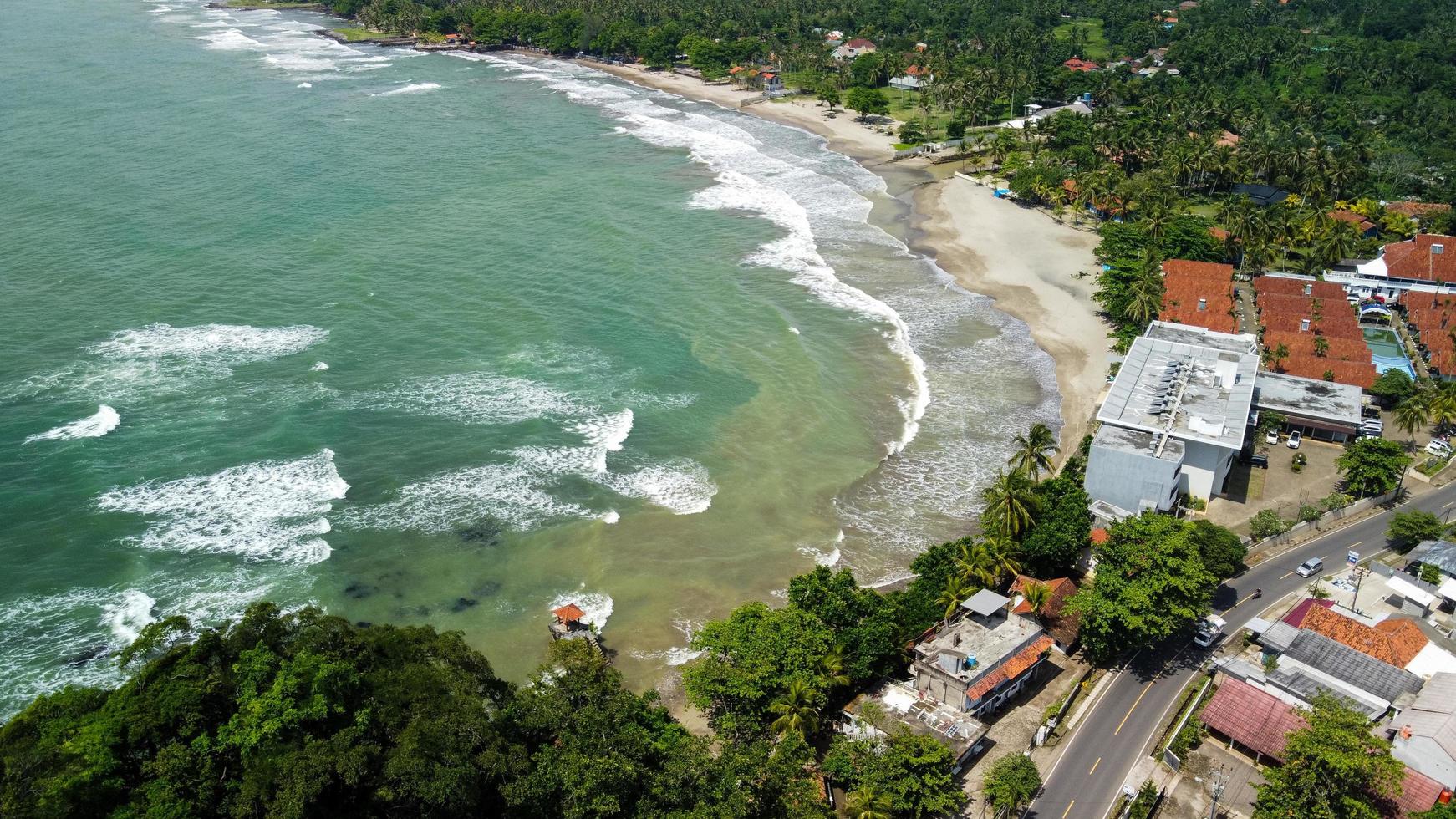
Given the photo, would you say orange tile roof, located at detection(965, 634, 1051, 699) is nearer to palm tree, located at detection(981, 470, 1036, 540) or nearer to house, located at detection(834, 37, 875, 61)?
palm tree, located at detection(981, 470, 1036, 540)

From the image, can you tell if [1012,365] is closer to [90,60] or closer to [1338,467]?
[1338,467]

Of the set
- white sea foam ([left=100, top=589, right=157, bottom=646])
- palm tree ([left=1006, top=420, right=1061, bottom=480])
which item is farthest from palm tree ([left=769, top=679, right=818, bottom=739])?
white sea foam ([left=100, top=589, right=157, bottom=646])

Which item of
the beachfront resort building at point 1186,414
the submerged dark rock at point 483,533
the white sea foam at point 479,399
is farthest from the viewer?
the white sea foam at point 479,399

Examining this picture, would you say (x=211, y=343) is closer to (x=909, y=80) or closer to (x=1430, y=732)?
(x=1430, y=732)

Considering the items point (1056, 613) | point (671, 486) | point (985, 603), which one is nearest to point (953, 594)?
point (985, 603)

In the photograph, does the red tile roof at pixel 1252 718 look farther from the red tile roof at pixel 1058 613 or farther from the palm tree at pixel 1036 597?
the palm tree at pixel 1036 597

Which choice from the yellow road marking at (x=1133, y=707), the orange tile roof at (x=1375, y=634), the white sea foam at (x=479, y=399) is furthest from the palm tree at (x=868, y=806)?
the white sea foam at (x=479, y=399)
